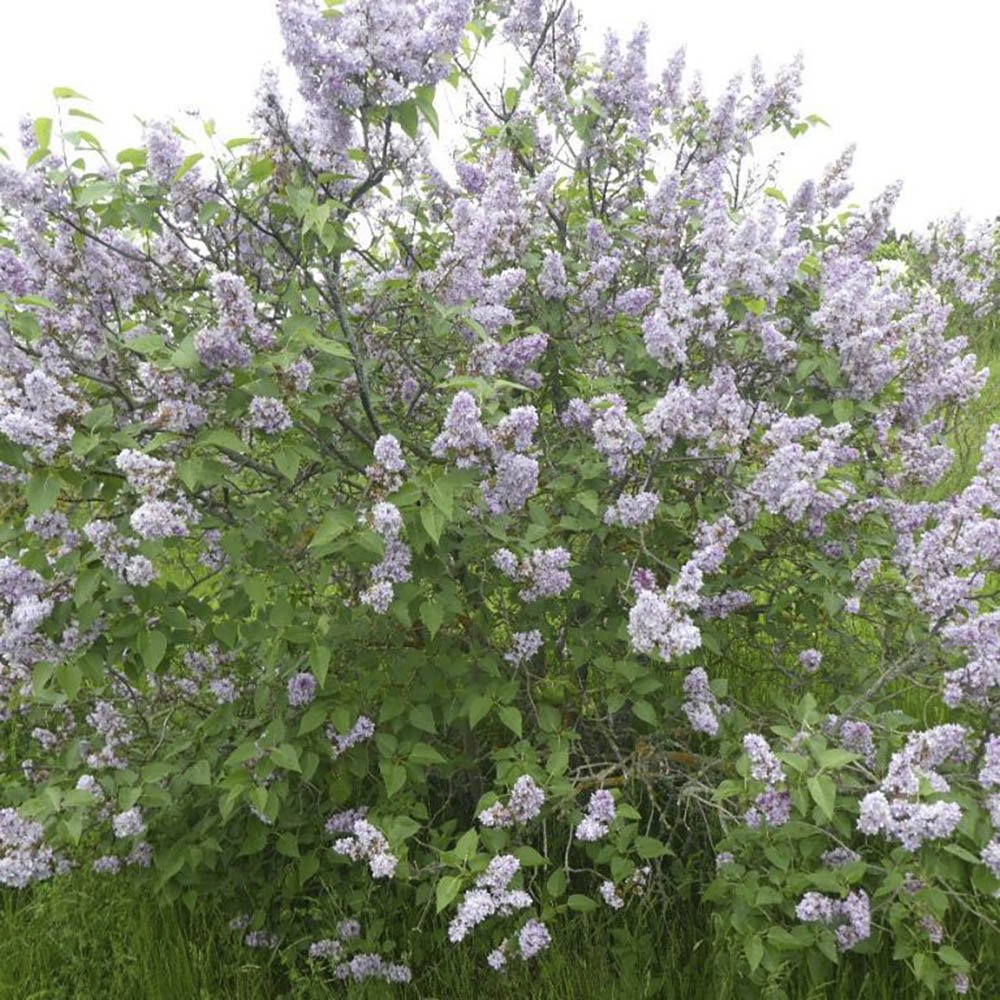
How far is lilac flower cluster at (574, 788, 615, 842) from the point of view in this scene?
248 centimetres

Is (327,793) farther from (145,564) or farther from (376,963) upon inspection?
(145,564)

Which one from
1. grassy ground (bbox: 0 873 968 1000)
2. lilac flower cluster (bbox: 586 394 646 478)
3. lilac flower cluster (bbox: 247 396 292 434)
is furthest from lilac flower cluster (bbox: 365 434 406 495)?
grassy ground (bbox: 0 873 968 1000)

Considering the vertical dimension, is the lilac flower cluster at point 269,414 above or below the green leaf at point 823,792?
above

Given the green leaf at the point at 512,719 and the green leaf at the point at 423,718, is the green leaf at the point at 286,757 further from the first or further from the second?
the green leaf at the point at 512,719

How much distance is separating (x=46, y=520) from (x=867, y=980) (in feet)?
8.79

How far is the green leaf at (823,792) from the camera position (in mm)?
2102

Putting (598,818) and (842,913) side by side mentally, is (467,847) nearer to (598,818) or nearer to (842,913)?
(598,818)

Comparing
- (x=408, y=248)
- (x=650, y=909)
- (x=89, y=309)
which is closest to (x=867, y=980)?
(x=650, y=909)

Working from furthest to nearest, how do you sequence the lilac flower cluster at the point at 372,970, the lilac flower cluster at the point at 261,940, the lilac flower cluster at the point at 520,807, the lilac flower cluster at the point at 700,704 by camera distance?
1. the lilac flower cluster at the point at 261,940
2. the lilac flower cluster at the point at 372,970
3. the lilac flower cluster at the point at 700,704
4. the lilac flower cluster at the point at 520,807

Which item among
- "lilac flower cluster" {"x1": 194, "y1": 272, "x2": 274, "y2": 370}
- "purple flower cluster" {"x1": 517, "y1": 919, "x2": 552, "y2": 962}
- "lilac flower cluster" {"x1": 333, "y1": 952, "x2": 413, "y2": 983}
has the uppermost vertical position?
Result: "lilac flower cluster" {"x1": 194, "y1": 272, "x2": 274, "y2": 370}

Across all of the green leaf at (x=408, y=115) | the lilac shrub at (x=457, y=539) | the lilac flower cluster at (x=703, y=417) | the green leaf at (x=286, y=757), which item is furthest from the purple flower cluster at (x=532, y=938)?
the green leaf at (x=408, y=115)

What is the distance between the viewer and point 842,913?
249cm

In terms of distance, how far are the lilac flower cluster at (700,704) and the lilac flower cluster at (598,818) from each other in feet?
1.32

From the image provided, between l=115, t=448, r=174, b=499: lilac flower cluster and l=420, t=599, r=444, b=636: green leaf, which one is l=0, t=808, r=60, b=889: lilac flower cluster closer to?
l=115, t=448, r=174, b=499: lilac flower cluster
